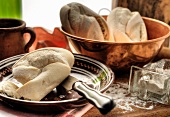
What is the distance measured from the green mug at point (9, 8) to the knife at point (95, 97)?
0.33 meters

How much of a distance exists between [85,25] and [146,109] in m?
0.21

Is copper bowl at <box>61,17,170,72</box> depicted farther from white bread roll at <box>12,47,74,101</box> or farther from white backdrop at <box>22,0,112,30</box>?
white backdrop at <box>22,0,112,30</box>

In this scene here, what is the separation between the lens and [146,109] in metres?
0.57

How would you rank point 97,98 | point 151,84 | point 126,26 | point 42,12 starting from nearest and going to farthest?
point 97,98 → point 151,84 → point 126,26 → point 42,12

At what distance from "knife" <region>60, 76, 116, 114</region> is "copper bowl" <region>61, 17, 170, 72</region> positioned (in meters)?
0.11

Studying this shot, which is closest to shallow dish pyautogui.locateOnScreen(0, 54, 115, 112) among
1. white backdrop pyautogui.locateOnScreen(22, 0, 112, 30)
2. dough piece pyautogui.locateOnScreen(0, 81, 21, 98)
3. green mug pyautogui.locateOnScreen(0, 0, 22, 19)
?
dough piece pyautogui.locateOnScreen(0, 81, 21, 98)

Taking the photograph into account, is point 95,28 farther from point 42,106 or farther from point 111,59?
point 42,106

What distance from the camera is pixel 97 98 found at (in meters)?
0.46

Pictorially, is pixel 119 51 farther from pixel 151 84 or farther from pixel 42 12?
pixel 42 12

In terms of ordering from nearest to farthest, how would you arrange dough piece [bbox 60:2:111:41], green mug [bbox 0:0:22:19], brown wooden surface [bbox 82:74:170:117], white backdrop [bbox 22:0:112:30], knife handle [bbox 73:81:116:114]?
1. knife handle [bbox 73:81:116:114]
2. brown wooden surface [bbox 82:74:170:117]
3. dough piece [bbox 60:2:111:41]
4. green mug [bbox 0:0:22:19]
5. white backdrop [bbox 22:0:112:30]

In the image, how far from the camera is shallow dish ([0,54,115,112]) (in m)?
0.50

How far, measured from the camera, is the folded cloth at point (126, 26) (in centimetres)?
70

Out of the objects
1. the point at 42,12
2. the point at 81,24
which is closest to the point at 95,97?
the point at 81,24

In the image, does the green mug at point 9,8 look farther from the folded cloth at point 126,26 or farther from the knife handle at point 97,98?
the knife handle at point 97,98
